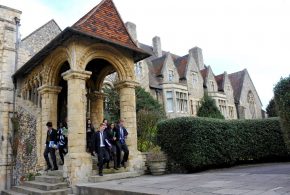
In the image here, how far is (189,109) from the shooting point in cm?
2903

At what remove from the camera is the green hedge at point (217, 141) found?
9.95 m

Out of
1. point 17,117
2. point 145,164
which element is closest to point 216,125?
point 145,164

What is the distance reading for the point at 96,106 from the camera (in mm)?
12609

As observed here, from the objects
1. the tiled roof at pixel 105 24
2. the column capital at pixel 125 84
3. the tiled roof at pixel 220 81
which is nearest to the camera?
the tiled roof at pixel 105 24

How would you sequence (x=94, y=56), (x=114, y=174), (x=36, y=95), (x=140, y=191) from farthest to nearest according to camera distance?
(x=36, y=95), (x=94, y=56), (x=114, y=174), (x=140, y=191)

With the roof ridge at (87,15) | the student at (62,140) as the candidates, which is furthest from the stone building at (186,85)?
the student at (62,140)

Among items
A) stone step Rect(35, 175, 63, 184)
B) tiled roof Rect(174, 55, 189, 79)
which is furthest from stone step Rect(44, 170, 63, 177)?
tiled roof Rect(174, 55, 189, 79)

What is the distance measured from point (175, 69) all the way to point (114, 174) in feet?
68.8

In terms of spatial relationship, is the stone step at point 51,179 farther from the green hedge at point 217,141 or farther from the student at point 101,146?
the green hedge at point 217,141

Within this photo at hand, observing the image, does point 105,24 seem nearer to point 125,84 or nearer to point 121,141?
point 125,84

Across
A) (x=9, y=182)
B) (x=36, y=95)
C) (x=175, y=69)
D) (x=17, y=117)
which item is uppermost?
(x=175, y=69)

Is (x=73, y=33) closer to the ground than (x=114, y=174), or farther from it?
farther from it

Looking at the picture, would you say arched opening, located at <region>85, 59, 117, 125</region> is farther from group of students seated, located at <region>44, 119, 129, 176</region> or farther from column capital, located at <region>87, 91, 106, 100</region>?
group of students seated, located at <region>44, 119, 129, 176</region>

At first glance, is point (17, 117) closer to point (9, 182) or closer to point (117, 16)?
point (9, 182)
